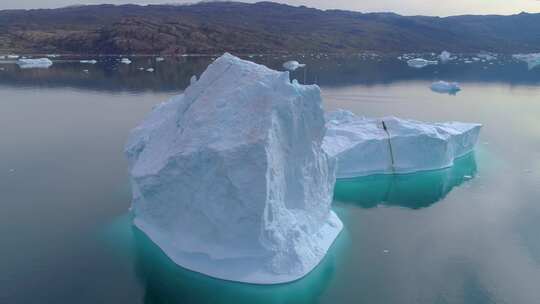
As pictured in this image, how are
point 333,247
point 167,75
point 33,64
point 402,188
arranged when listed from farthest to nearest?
point 33,64
point 167,75
point 402,188
point 333,247

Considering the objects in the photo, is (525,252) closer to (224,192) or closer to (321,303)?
(321,303)

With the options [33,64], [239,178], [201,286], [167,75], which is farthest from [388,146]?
[33,64]

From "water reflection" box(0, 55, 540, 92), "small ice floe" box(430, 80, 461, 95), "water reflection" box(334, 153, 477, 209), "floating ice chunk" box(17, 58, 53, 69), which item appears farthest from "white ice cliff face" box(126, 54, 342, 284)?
"floating ice chunk" box(17, 58, 53, 69)

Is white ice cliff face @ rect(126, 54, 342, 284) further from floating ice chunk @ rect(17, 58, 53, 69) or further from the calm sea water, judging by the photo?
floating ice chunk @ rect(17, 58, 53, 69)

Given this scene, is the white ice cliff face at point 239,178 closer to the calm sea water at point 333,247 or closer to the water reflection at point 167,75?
the calm sea water at point 333,247

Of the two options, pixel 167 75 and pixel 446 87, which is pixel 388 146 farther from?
pixel 167 75

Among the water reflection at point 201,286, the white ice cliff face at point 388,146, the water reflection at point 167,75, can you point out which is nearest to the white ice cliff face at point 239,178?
the water reflection at point 201,286

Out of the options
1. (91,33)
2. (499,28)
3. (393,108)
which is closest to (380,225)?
(393,108)
